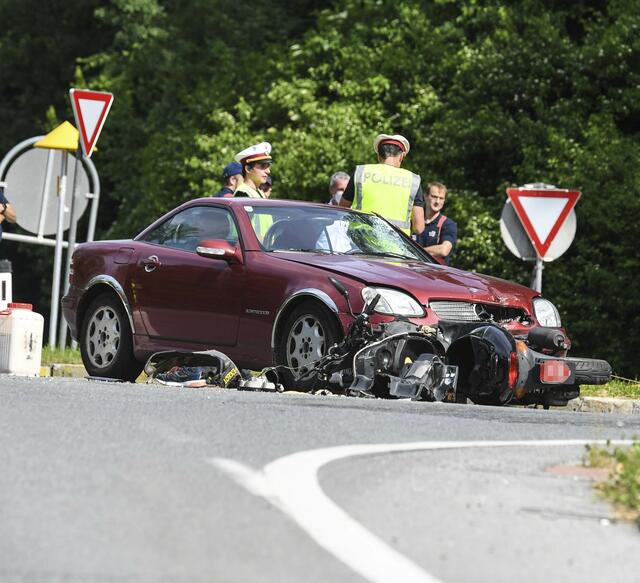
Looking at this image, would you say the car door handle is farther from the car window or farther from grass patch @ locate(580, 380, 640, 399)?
grass patch @ locate(580, 380, 640, 399)

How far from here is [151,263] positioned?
46.8 feet

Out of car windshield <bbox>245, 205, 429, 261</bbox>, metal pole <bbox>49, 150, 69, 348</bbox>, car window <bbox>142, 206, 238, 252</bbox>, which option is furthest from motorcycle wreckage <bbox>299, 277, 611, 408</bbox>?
metal pole <bbox>49, 150, 69, 348</bbox>

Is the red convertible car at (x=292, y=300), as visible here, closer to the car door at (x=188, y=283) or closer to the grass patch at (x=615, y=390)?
the car door at (x=188, y=283)

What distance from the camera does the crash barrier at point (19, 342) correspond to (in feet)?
48.3

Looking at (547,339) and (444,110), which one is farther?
(444,110)

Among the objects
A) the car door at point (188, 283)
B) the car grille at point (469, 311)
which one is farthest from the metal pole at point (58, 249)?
the car grille at point (469, 311)

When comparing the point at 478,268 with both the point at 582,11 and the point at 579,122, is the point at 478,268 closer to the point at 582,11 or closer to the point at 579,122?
the point at 579,122

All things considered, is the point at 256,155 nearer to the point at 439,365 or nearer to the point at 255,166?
the point at 255,166

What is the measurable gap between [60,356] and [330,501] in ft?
38.8

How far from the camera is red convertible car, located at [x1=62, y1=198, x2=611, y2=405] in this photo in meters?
12.4

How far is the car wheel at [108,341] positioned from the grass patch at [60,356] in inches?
108

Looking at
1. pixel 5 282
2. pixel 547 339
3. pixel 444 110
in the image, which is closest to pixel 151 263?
pixel 5 282

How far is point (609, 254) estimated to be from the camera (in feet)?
80.2

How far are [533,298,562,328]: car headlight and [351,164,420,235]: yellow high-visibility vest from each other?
1785mm
